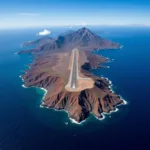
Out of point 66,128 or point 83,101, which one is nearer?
point 66,128

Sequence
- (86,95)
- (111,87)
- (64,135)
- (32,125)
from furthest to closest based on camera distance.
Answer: (111,87) → (86,95) → (32,125) → (64,135)

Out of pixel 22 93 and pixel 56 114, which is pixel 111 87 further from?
pixel 22 93

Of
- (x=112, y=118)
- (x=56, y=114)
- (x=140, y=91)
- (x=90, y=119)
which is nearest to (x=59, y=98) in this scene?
(x=56, y=114)

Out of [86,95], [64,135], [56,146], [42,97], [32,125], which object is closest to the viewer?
[56,146]

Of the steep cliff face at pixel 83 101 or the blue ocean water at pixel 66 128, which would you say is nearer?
the blue ocean water at pixel 66 128

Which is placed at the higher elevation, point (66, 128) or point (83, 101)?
point (83, 101)

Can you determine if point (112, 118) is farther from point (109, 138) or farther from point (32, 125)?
point (32, 125)

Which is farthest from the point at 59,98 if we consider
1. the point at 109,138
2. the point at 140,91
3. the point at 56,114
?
the point at 140,91

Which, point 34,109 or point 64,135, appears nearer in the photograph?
point 64,135

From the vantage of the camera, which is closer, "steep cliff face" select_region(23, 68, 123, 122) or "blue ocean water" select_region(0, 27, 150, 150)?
"blue ocean water" select_region(0, 27, 150, 150)

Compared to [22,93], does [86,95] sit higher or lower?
higher
